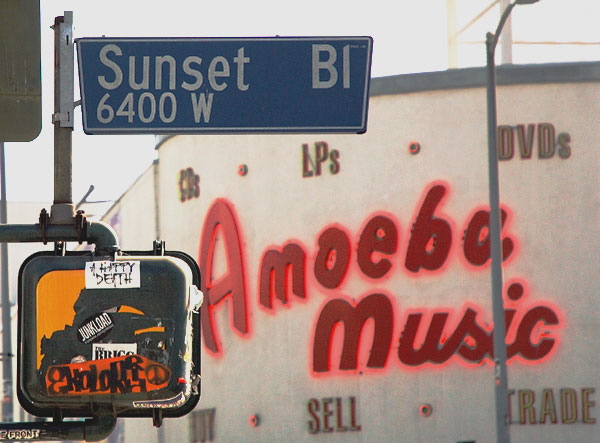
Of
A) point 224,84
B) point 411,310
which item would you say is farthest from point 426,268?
point 224,84

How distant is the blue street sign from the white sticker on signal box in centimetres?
83

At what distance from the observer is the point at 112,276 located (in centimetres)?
454

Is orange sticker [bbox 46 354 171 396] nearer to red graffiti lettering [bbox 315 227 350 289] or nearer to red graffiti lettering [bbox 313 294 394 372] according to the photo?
red graffiti lettering [bbox 313 294 394 372]

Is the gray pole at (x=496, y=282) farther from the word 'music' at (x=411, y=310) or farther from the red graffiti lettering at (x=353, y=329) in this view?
the red graffiti lettering at (x=353, y=329)

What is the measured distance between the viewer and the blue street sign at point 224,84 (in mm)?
5211

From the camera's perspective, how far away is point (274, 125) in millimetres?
5250

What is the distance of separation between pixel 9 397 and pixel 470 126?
60.1 ft

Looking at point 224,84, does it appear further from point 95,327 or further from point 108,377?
point 108,377

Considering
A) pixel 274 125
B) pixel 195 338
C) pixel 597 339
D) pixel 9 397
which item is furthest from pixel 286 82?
pixel 9 397

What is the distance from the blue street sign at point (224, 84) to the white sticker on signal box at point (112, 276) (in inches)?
32.6

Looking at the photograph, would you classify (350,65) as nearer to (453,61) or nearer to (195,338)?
(195,338)

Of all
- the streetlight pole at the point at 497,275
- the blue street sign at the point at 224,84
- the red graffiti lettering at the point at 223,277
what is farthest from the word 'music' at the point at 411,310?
the blue street sign at the point at 224,84

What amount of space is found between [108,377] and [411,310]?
2141cm

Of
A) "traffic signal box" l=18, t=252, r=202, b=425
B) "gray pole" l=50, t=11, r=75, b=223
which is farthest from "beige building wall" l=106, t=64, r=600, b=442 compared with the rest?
"traffic signal box" l=18, t=252, r=202, b=425
